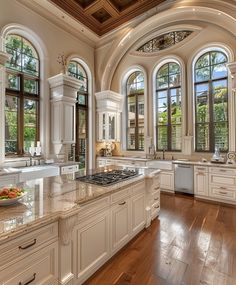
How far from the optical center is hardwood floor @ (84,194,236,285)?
2002 millimetres

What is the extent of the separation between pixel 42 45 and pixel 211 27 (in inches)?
188

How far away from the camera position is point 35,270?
4.50 feet

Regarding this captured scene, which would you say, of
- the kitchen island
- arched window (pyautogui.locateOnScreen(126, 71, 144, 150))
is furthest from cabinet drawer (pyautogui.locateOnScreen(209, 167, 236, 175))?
arched window (pyautogui.locateOnScreen(126, 71, 144, 150))

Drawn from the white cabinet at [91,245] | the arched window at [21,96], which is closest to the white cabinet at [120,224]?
the white cabinet at [91,245]

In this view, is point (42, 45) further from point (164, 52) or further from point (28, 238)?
point (28, 238)

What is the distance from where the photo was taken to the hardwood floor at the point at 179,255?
2002mm

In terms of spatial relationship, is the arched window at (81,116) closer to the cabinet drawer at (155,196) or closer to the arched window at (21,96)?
the arched window at (21,96)

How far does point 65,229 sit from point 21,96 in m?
4.31

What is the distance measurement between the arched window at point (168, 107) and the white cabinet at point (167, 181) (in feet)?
3.54

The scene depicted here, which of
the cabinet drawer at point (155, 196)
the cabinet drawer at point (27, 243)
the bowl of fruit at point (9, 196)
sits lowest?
the cabinet drawer at point (155, 196)

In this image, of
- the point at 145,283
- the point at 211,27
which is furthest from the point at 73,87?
the point at 145,283

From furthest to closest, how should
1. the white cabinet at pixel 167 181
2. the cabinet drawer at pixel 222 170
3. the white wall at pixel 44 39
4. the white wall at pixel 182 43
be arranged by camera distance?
the white cabinet at pixel 167 181, the white wall at pixel 182 43, the white wall at pixel 44 39, the cabinet drawer at pixel 222 170

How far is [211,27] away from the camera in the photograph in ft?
16.9

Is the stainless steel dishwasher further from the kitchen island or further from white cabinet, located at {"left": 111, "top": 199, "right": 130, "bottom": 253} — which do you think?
white cabinet, located at {"left": 111, "top": 199, "right": 130, "bottom": 253}
